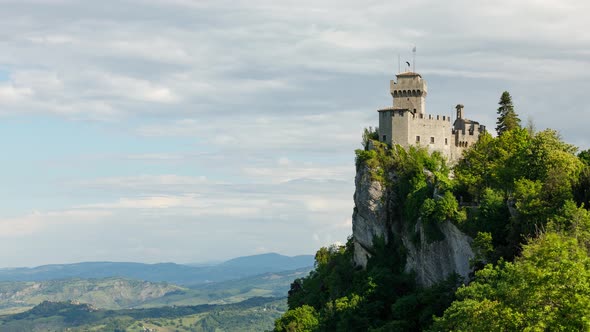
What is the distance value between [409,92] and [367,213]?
63.9 feet

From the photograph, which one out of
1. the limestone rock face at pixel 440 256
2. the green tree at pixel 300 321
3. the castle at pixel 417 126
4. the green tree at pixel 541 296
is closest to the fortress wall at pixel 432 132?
the castle at pixel 417 126

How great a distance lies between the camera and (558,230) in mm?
62250

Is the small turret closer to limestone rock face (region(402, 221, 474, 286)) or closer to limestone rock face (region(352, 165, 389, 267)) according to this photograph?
limestone rock face (region(352, 165, 389, 267))

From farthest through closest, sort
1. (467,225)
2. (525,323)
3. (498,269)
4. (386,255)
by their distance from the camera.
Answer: (386,255), (467,225), (498,269), (525,323)

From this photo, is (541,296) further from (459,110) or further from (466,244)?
(459,110)

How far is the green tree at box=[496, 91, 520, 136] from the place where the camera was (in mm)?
111625

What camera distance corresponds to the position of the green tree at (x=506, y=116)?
366 feet

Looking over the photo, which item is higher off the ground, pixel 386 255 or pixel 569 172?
pixel 569 172

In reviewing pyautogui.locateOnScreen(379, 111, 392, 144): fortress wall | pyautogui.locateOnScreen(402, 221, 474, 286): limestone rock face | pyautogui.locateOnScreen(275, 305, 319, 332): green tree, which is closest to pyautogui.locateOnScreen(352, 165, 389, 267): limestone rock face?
pyautogui.locateOnScreen(379, 111, 392, 144): fortress wall

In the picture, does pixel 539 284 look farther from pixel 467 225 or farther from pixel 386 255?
pixel 386 255

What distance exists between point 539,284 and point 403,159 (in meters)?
54.6

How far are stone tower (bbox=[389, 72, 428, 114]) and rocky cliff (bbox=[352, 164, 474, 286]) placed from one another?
1180cm

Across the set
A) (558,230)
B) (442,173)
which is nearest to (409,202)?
(442,173)

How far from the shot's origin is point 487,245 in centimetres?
7369
